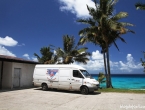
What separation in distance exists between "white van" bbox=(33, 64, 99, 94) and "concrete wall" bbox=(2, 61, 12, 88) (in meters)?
2.81

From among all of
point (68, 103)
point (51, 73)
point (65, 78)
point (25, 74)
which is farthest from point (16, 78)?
point (68, 103)

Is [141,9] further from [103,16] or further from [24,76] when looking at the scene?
[24,76]

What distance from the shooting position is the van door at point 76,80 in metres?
14.7

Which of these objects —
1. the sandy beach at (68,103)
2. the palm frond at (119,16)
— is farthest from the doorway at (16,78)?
the palm frond at (119,16)

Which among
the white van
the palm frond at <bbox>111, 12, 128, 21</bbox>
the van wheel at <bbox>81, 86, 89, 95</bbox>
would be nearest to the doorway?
the white van

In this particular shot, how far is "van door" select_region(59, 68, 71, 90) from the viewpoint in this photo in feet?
50.6

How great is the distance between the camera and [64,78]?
15656 millimetres

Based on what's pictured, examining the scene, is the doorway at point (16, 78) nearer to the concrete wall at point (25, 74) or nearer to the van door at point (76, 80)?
the concrete wall at point (25, 74)

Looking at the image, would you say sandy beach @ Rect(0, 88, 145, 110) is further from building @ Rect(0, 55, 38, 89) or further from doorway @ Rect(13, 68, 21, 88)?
doorway @ Rect(13, 68, 21, 88)

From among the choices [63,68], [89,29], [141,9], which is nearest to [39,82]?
[63,68]

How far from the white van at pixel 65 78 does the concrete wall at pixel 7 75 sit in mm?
2805

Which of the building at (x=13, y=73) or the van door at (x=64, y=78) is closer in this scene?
the van door at (x=64, y=78)

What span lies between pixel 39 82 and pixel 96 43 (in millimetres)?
9382

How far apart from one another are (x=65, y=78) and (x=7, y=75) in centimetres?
677
